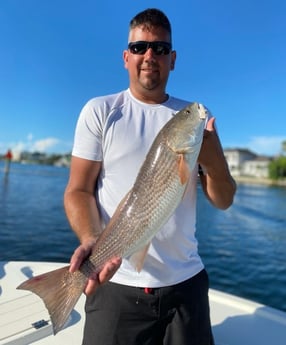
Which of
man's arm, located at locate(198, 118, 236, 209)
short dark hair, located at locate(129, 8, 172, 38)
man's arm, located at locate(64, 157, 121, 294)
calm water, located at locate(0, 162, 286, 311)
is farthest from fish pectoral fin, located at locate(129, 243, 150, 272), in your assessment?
calm water, located at locate(0, 162, 286, 311)

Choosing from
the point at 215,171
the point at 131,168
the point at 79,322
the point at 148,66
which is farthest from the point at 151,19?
the point at 79,322

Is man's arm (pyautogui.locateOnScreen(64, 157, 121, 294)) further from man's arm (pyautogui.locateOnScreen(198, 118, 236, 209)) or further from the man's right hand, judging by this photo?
man's arm (pyautogui.locateOnScreen(198, 118, 236, 209))

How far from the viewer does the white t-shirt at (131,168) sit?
2543mm

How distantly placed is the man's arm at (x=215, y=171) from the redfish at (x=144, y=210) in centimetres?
11

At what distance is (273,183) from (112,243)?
348 ft

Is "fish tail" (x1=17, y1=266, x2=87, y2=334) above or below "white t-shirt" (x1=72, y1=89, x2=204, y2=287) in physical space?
below

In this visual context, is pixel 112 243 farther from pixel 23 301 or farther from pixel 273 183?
pixel 273 183

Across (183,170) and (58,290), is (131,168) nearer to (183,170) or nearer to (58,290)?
(183,170)

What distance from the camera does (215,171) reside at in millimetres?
2598

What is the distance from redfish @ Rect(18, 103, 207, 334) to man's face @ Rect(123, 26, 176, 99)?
1.46 feet

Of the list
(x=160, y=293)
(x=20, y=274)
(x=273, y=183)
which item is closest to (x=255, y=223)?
(x=20, y=274)

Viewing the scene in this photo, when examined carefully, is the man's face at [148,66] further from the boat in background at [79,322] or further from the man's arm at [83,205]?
the boat in background at [79,322]

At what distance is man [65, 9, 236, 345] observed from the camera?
2.52 meters

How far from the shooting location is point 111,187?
105 inches
